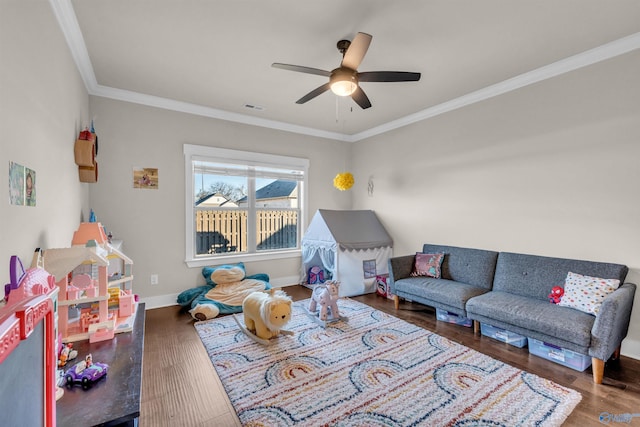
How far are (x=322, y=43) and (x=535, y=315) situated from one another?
2.90m

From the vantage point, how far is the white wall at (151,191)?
342 cm

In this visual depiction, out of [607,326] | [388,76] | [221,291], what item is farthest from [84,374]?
[607,326]

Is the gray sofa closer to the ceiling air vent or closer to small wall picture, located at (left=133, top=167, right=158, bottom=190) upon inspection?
the ceiling air vent

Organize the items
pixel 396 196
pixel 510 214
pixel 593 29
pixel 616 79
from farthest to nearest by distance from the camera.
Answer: pixel 396 196, pixel 510 214, pixel 616 79, pixel 593 29

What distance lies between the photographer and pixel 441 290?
312 centimetres

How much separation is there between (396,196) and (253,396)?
346 centimetres

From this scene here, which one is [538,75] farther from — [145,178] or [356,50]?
[145,178]

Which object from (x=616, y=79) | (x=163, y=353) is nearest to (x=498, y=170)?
(x=616, y=79)

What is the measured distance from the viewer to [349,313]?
11.4 ft

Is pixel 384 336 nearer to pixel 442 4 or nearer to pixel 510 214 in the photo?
pixel 510 214

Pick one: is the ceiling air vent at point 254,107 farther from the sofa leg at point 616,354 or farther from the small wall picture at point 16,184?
the sofa leg at point 616,354

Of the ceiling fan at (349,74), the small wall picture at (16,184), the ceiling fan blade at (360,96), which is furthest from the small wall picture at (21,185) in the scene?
the ceiling fan blade at (360,96)

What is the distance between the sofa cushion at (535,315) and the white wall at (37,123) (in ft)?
10.8

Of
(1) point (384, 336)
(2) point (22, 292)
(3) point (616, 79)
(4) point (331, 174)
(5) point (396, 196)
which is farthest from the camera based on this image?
(4) point (331, 174)
